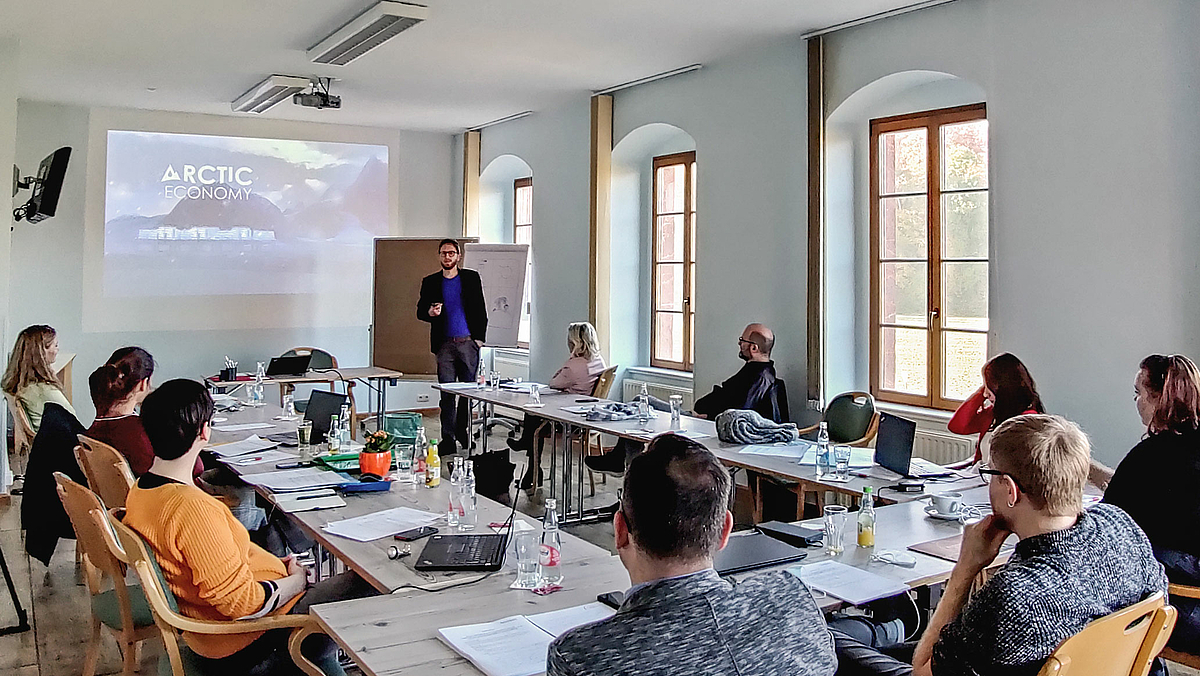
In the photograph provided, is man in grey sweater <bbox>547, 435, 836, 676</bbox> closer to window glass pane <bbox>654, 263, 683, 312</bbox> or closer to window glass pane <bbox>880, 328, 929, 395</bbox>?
window glass pane <bbox>880, 328, 929, 395</bbox>

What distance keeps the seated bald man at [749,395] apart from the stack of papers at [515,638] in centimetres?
335

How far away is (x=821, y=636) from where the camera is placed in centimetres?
151

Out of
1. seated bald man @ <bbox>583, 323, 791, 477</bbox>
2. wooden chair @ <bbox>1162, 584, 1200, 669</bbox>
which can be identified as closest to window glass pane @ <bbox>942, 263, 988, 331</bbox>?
seated bald man @ <bbox>583, 323, 791, 477</bbox>

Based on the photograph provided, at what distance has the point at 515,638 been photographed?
1.96m

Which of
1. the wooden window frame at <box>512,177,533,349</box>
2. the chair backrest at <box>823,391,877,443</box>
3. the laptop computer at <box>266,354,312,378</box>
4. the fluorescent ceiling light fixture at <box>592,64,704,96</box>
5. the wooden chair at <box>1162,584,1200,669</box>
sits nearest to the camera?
the wooden chair at <box>1162,584,1200,669</box>

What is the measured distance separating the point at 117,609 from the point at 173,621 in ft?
2.89

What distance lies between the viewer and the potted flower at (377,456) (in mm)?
3469

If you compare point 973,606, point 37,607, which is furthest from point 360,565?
point 37,607

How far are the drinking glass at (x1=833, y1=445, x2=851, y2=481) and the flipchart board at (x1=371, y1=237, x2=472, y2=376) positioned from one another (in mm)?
5769

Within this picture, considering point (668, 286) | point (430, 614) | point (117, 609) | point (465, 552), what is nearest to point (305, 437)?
point (117, 609)

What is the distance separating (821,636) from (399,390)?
886 centimetres

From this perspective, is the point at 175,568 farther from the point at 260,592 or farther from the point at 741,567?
the point at 741,567

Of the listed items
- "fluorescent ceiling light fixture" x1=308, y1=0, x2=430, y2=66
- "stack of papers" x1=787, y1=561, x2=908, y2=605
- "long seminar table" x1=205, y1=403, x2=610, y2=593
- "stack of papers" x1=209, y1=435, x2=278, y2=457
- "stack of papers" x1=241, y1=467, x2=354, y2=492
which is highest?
"fluorescent ceiling light fixture" x1=308, y1=0, x2=430, y2=66

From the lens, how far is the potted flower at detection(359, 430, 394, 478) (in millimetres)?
3469
